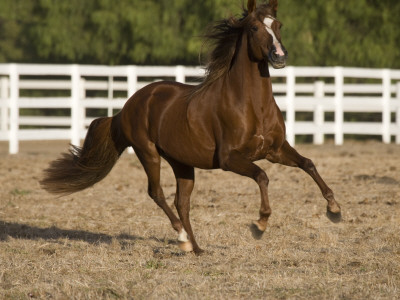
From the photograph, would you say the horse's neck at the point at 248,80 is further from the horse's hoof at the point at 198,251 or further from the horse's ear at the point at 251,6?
the horse's hoof at the point at 198,251

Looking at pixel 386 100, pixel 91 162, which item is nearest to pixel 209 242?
pixel 91 162

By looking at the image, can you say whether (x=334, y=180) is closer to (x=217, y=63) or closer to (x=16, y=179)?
(x=16, y=179)

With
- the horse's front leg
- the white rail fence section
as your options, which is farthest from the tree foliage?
the horse's front leg

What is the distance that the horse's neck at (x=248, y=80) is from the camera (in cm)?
696

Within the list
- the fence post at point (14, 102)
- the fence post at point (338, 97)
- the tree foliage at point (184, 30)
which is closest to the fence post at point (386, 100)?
the fence post at point (338, 97)

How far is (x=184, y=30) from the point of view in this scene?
23.1m

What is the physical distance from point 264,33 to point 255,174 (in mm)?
1112

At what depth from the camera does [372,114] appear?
2444cm

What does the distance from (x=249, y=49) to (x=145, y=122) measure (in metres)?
1.36

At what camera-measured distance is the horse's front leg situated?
21.4ft

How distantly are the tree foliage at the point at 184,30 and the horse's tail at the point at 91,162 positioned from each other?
43.2 feet

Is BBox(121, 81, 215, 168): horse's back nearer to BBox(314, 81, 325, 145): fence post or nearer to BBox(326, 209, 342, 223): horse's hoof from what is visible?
BBox(326, 209, 342, 223): horse's hoof

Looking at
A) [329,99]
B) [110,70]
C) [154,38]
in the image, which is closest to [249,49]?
[110,70]

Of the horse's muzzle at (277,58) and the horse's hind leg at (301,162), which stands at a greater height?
the horse's muzzle at (277,58)
